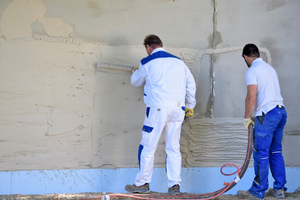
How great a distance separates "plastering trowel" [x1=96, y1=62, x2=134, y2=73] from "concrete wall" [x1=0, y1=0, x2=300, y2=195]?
4cm

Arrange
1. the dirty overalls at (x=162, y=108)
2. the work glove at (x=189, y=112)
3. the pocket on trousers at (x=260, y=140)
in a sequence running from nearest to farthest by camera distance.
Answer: the pocket on trousers at (x=260, y=140) → the dirty overalls at (x=162, y=108) → the work glove at (x=189, y=112)

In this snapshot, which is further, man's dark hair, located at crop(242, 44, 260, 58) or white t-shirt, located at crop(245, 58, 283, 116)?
man's dark hair, located at crop(242, 44, 260, 58)

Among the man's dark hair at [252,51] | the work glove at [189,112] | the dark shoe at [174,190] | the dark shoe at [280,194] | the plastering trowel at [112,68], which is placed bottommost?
the dark shoe at [280,194]

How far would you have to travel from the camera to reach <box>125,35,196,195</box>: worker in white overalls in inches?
104

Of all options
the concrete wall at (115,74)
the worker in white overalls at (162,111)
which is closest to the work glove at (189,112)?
the worker in white overalls at (162,111)

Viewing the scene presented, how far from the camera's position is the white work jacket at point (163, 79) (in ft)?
8.71

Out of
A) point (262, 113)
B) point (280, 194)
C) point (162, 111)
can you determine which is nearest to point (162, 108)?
point (162, 111)

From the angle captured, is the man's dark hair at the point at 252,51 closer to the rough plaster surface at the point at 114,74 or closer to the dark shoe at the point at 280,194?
the rough plaster surface at the point at 114,74

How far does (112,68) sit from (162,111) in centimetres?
91

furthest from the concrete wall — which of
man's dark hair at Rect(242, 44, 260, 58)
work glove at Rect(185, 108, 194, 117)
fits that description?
man's dark hair at Rect(242, 44, 260, 58)

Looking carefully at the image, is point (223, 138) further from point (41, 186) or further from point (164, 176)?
point (41, 186)

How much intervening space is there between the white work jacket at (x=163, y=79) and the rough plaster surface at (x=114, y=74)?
1.74 feet

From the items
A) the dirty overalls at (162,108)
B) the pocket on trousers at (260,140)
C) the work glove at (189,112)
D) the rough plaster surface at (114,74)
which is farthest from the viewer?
the rough plaster surface at (114,74)

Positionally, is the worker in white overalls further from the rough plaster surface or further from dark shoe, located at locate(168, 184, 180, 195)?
the rough plaster surface
